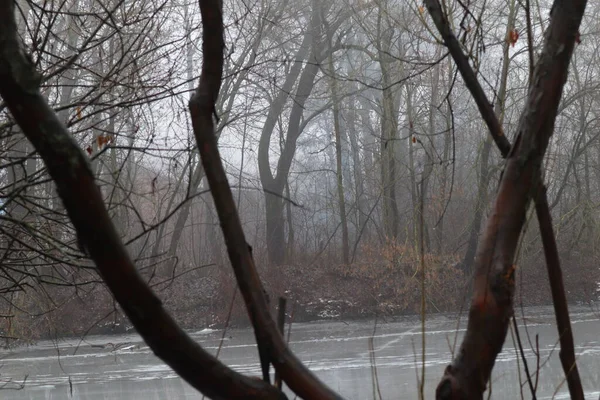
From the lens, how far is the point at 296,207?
17.5 meters

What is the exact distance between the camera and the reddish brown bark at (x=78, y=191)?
0.84 m

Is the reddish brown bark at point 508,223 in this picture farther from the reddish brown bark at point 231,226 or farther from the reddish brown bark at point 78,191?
the reddish brown bark at point 78,191

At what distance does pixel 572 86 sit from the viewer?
18.4 m

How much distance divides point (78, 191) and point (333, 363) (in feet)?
32.7

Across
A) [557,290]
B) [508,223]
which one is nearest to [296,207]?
[557,290]

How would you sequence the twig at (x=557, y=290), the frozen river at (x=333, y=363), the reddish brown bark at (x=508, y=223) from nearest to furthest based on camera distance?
the reddish brown bark at (x=508, y=223) < the twig at (x=557, y=290) < the frozen river at (x=333, y=363)

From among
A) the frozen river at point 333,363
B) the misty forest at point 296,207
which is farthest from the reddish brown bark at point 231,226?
the frozen river at point 333,363

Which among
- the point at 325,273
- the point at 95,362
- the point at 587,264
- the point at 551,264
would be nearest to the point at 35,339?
the point at 95,362

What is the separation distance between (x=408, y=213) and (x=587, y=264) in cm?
427

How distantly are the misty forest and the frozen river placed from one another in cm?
7

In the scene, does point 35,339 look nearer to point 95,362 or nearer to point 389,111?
point 95,362

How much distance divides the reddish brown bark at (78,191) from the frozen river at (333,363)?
20.3 ft

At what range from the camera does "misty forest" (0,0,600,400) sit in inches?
38.7

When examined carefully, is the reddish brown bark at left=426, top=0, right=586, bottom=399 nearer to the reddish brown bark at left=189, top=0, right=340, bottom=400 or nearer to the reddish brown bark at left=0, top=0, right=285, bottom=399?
the reddish brown bark at left=189, top=0, right=340, bottom=400
